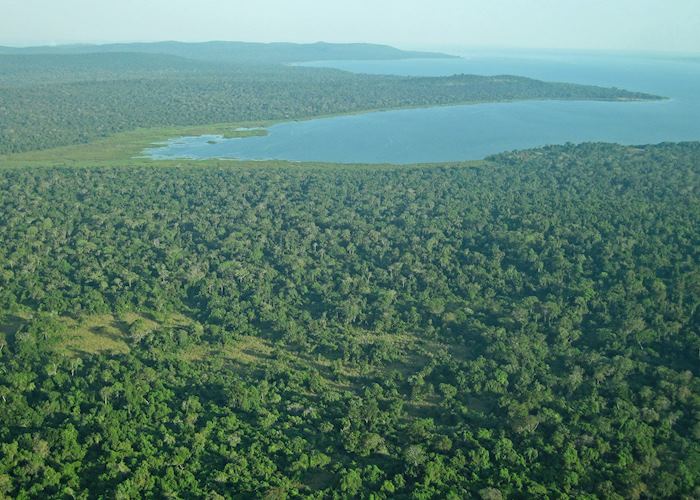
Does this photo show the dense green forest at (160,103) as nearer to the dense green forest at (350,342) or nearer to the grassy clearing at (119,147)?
the grassy clearing at (119,147)

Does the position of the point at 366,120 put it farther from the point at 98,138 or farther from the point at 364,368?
the point at 364,368

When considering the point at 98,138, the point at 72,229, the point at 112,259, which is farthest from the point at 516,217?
the point at 98,138

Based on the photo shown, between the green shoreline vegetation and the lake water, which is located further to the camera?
the lake water

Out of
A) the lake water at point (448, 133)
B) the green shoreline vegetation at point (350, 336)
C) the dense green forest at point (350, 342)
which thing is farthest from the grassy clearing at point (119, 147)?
the dense green forest at point (350, 342)

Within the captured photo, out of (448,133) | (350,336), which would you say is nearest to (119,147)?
(448,133)

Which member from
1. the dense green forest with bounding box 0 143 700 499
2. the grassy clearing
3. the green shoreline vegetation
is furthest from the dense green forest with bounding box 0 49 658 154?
the dense green forest with bounding box 0 143 700 499

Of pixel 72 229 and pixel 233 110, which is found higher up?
pixel 233 110

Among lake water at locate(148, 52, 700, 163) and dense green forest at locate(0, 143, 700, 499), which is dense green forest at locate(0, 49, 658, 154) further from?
dense green forest at locate(0, 143, 700, 499)

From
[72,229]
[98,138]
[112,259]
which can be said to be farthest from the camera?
[98,138]
